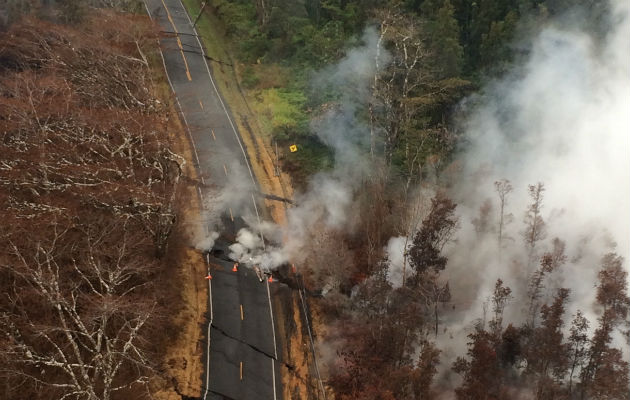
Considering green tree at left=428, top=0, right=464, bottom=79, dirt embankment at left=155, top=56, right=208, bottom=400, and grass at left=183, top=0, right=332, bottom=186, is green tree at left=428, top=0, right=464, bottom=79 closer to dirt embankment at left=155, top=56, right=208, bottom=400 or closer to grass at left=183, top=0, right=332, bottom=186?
grass at left=183, top=0, right=332, bottom=186

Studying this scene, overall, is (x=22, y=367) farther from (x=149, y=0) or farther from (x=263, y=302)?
(x=149, y=0)

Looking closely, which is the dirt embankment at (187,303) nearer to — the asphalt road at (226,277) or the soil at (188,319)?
the soil at (188,319)

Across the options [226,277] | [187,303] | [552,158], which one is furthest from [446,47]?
[187,303]

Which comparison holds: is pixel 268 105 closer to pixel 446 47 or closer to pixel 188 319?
pixel 446 47

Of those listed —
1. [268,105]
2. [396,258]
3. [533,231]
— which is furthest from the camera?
[268,105]

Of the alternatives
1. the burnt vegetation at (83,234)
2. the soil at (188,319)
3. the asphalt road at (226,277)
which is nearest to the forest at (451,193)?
the asphalt road at (226,277)

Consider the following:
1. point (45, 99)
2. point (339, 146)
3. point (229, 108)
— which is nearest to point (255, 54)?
point (229, 108)
